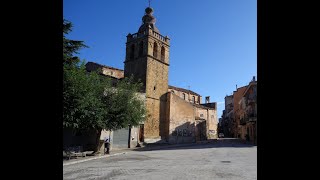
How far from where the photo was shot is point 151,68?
123 feet

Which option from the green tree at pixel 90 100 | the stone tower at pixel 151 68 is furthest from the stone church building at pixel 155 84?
the green tree at pixel 90 100

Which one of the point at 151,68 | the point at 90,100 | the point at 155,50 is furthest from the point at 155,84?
the point at 90,100

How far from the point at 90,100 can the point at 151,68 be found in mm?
20461

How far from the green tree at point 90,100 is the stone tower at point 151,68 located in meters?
12.1

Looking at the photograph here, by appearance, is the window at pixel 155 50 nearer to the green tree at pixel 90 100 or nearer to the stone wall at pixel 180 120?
the stone wall at pixel 180 120

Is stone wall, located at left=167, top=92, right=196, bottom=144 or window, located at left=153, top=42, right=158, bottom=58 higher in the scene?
window, located at left=153, top=42, right=158, bottom=58

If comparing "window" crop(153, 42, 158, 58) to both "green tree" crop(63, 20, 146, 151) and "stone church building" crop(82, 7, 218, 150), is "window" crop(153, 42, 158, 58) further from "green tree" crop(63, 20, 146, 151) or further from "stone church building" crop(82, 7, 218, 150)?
"green tree" crop(63, 20, 146, 151)

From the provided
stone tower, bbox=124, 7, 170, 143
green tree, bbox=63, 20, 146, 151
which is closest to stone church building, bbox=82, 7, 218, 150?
stone tower, bbox=124, 7, 170, 143

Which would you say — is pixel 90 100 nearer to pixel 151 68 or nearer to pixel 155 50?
pixel 151 68

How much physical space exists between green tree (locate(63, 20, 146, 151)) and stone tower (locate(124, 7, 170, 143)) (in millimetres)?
12134

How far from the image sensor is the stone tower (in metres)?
37.0
